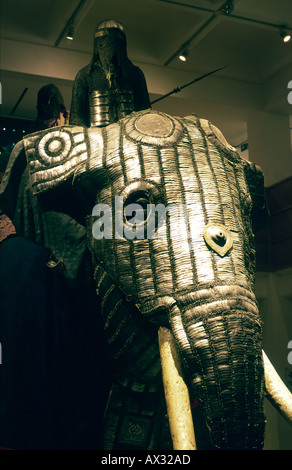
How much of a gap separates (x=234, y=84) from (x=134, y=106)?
984 millimetres

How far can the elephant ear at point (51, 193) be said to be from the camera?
135 centimetres

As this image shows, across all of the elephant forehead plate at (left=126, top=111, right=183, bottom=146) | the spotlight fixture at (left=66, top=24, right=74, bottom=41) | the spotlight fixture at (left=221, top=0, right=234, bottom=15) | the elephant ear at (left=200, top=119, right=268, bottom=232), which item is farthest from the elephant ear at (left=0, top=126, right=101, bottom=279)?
the spotlight fixture at (left=221, top=0, right=234, bottom=15)

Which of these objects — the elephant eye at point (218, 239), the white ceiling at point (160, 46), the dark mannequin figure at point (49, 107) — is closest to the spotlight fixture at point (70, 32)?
the white ceiling at point (160, 46)

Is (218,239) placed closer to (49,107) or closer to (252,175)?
(252,175)

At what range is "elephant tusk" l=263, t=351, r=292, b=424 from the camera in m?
1.21

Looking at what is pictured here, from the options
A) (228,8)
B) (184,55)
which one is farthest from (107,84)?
(228,8)

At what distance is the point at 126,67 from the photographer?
5.23ft

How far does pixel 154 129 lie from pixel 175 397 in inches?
24.1

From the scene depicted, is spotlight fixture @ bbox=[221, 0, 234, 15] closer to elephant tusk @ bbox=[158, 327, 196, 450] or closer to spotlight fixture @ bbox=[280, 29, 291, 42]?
spotlight fixture @ bbox=[280, 29, 291, 42]

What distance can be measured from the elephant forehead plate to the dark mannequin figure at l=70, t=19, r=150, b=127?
166 mm

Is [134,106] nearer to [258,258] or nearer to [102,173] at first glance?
[102,173]

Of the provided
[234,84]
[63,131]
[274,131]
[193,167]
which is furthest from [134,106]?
[274,131]

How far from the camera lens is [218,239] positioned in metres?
1.21

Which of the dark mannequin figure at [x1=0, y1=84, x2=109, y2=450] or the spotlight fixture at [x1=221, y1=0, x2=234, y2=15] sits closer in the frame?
the dark mannequin figure at [x1=0, y1=84, x2=109, y2=450]
